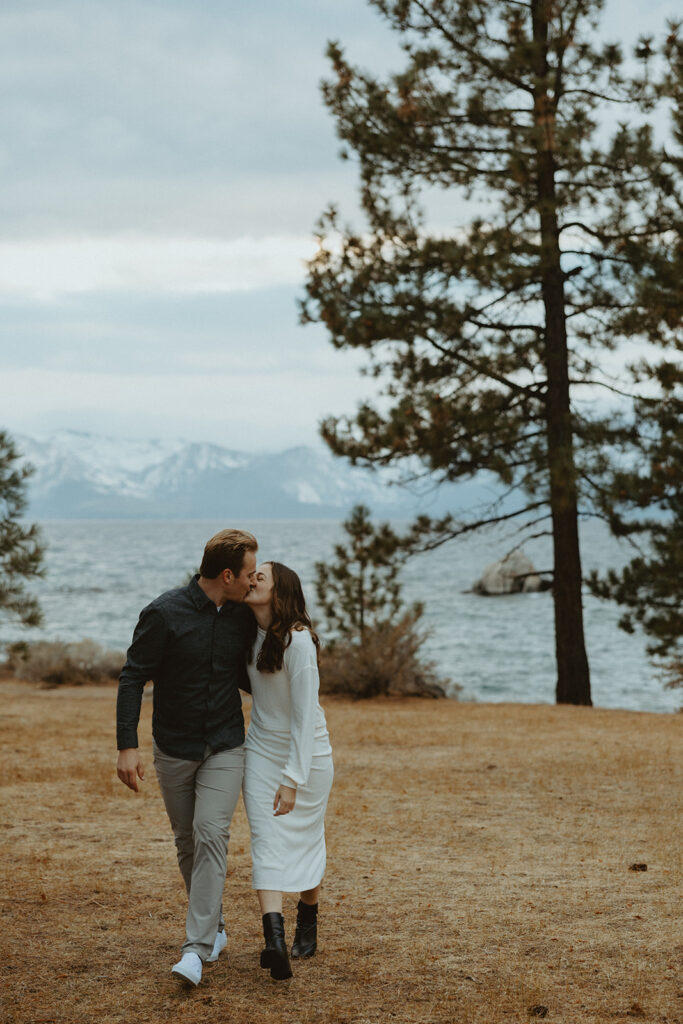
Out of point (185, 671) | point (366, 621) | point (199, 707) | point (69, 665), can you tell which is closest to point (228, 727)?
point (199, 707)

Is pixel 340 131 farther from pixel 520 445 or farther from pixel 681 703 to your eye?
pixel 681 703

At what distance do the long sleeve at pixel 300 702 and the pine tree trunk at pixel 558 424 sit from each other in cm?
850

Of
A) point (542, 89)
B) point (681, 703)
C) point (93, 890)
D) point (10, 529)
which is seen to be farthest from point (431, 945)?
point (681, 703)

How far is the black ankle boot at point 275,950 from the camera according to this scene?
13.5 ft

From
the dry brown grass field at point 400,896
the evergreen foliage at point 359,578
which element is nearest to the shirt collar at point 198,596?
the dry brown grass field at point 400,896

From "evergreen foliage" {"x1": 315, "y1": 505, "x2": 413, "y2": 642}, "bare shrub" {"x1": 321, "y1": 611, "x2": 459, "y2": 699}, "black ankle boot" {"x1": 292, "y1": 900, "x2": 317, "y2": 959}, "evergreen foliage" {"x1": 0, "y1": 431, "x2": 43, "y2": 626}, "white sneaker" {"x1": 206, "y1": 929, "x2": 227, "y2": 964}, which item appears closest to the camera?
"white sneaker" {"x1": 206, "y1": 929, "x2": 227, "y2": 964}

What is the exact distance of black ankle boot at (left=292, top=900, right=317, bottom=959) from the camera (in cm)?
453

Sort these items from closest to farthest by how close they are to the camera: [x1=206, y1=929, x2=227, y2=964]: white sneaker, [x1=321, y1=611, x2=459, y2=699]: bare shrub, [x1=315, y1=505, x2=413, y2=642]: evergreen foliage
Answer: [x1=206, y1=929, x2=227, y2=964]: white sneaker
[x1=315, y1=505, x2=413, y2=642]: evergreen foliage
[x1=321, y1=611, x2=459, y2=699]: bare shrub

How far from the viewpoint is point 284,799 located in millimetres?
4133

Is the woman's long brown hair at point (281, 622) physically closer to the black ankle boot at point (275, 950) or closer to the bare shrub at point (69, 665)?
the black ankle boot at point (275, 950)

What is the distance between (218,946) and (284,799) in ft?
2.78

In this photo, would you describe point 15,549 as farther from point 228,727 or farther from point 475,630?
point 475,630

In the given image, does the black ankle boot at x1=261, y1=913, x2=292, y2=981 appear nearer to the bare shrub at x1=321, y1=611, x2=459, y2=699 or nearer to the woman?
the woman

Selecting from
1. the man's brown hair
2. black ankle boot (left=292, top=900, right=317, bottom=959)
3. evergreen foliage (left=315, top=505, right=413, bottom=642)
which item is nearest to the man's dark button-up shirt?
the man's brown hair
